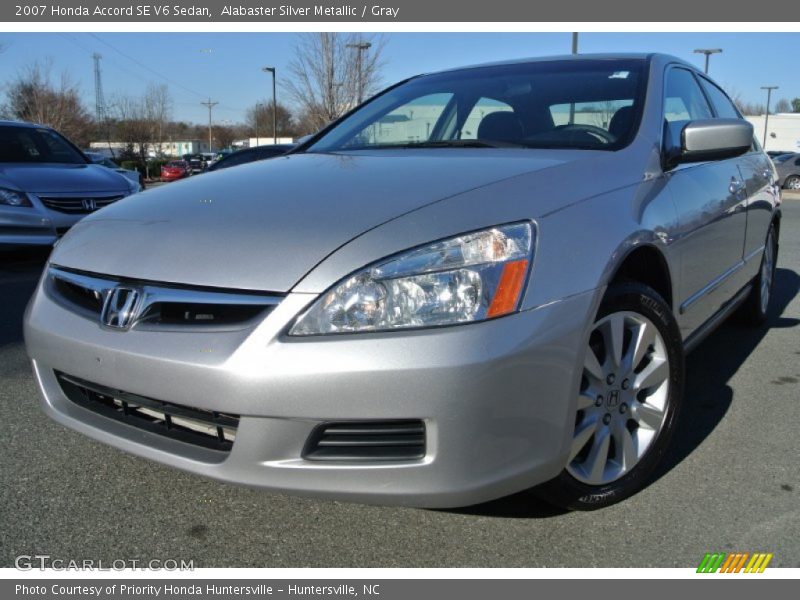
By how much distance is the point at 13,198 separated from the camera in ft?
21.6

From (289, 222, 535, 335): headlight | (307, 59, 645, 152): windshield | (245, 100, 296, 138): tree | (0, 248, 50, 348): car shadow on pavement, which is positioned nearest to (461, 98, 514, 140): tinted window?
(307, 59, 645, 152): windshield

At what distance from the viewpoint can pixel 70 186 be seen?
22.5 ft

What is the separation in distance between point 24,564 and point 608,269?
1.87m

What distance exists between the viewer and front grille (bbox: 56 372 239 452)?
1896mm

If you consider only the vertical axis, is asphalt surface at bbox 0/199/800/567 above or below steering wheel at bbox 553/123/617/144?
below

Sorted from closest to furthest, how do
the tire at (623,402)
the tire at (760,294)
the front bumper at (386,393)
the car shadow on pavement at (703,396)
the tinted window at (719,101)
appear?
the front bumper at (386,393)
the tire at (623,402)
the car shadow on pavement at (703,396)
the tinted window at (719,101)
the tire at (760,294)

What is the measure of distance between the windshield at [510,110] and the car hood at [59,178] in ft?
14.3

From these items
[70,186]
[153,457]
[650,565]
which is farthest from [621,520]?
[70,186]

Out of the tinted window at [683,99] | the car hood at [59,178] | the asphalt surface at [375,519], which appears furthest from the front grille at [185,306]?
the car hood at [59,178]

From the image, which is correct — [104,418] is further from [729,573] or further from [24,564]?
[729,573]

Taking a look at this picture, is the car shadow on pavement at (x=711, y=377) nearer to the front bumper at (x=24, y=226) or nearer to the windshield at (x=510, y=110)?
the windshield at (x=510, y=110)

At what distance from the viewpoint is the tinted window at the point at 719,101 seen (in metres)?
3.90

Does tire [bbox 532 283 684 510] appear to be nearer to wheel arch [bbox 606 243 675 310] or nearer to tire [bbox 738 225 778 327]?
wheel arch [bbox 606 243 675 310]

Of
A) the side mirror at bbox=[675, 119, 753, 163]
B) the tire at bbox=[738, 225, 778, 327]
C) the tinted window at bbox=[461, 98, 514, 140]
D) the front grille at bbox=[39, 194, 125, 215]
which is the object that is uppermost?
the tinted window at bbox=[461, 98, 514, 140]
